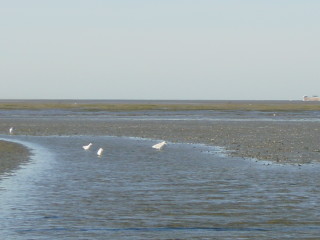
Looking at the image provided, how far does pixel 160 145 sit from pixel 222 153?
159 inches

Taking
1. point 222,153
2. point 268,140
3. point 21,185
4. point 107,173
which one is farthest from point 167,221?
point 268,140

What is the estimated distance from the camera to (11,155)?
128 feet

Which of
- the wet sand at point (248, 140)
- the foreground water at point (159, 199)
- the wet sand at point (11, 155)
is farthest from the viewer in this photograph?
the wet sand at point (248, 140)

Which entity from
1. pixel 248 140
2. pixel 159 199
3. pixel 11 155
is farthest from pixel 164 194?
pixel 248 140

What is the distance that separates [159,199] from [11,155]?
721 inches

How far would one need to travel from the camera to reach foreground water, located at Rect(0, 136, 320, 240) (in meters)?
17.7

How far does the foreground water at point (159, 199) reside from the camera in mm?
17734

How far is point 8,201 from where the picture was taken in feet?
71.8

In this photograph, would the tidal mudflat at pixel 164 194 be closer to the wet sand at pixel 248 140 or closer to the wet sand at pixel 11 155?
the wet sand at pixel 248 140

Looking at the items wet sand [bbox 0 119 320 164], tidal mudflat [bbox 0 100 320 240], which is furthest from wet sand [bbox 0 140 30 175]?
wet sand [bbox 0 119 320 164]

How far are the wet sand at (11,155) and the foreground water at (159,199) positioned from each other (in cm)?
77

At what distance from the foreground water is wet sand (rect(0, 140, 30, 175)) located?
2.53 feet

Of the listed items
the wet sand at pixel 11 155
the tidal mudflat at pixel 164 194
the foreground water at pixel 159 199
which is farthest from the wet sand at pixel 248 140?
the wet sand at pixel 11 155

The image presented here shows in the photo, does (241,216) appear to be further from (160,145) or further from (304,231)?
(160,145)
